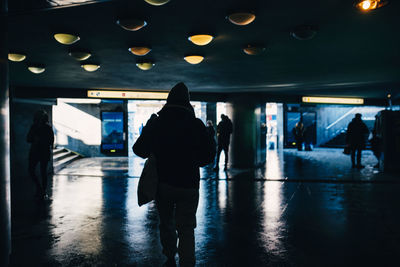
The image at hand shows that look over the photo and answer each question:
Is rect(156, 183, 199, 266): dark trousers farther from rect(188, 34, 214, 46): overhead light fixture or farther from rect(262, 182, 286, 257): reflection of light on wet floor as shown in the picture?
rect(188, 34, 214, 46): overhead light fixture

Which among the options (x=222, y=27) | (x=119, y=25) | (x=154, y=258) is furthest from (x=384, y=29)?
(x=154, y=258)

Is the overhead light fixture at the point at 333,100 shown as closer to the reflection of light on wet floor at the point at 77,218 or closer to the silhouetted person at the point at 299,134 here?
the silhouetted person at the point at 299,134

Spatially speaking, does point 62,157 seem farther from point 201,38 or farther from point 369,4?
Result: point 369,4

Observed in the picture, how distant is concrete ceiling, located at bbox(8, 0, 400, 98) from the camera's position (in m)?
4.40

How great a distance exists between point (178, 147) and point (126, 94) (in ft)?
32.6

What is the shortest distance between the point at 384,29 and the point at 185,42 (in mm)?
3392

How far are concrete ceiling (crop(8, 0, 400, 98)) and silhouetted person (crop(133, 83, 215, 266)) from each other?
6.58 ft

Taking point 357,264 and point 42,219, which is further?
point 42,219

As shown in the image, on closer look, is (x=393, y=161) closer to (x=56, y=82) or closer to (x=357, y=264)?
(x=357, y=264)

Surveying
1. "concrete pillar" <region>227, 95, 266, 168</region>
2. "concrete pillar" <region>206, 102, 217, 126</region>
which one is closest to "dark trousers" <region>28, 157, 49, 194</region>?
"concrete pillar" <region>227, 95, 266, 168</region>

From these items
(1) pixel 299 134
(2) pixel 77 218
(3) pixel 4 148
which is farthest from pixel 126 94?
(1) pixel 299 134

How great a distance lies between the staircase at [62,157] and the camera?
46.1 ft

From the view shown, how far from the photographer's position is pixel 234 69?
859cm

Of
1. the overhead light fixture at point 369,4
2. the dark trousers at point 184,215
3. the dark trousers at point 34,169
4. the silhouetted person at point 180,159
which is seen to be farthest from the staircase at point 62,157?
the overhead light fixture at point 369,4
